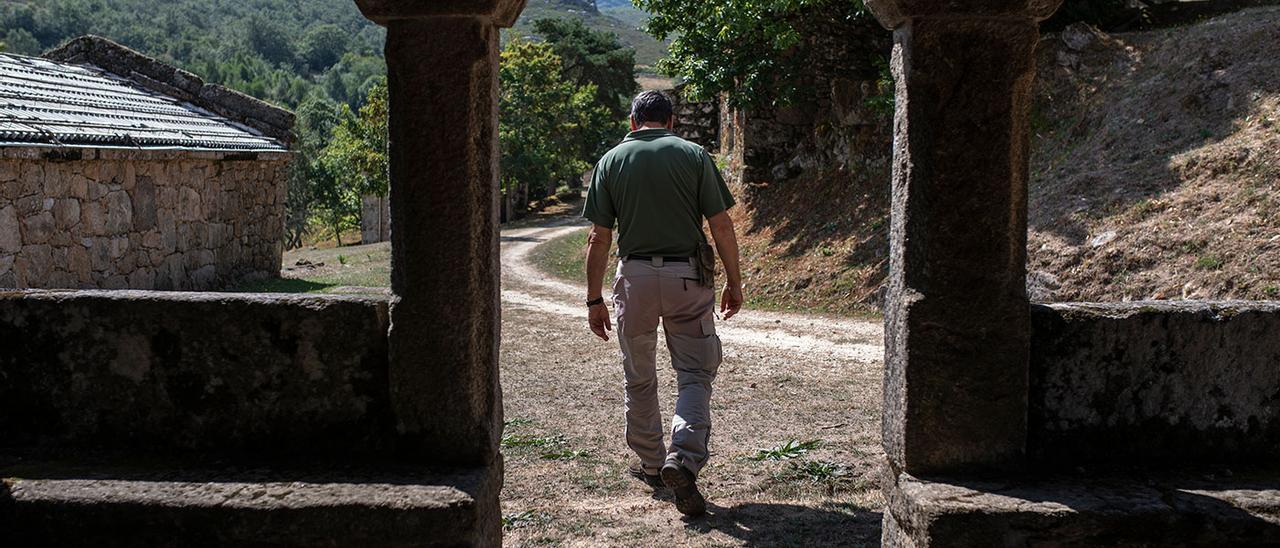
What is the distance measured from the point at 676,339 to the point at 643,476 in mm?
852

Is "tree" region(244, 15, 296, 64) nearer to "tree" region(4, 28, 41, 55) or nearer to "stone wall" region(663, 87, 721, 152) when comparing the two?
"tree" region(4, 28, 41, 55)

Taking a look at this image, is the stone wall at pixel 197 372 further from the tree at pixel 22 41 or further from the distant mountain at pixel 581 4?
the distant mountain at pixel 581 4

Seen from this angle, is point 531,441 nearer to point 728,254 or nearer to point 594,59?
point 728,254

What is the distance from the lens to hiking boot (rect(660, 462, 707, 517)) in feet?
13.4

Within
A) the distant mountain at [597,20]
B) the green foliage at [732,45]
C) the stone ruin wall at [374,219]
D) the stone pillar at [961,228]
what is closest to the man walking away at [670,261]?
the stone pillar at [961,228]

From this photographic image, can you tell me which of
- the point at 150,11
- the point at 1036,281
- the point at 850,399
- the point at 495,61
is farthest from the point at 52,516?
the point at 150,11

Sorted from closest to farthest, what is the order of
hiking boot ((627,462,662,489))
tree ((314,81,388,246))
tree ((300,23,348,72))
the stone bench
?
the stone bench → hiking boot ((627,462,662,489)) → tree ((314,81,388,246)) → tree ((300,23,348,72))

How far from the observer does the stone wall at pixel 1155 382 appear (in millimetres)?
3186

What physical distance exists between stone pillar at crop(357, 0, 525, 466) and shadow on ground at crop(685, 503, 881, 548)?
127 cm

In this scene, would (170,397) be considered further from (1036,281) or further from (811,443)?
(1036,281)

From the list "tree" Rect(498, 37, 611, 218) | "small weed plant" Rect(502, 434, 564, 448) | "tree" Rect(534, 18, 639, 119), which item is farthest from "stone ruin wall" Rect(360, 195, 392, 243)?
"small weed plant" Rect(502, 434, 564, 448)

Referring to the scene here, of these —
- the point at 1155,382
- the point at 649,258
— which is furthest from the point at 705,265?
the point at 1155,382

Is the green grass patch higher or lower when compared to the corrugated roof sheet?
lower

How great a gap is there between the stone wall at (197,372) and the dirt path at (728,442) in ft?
3.61
